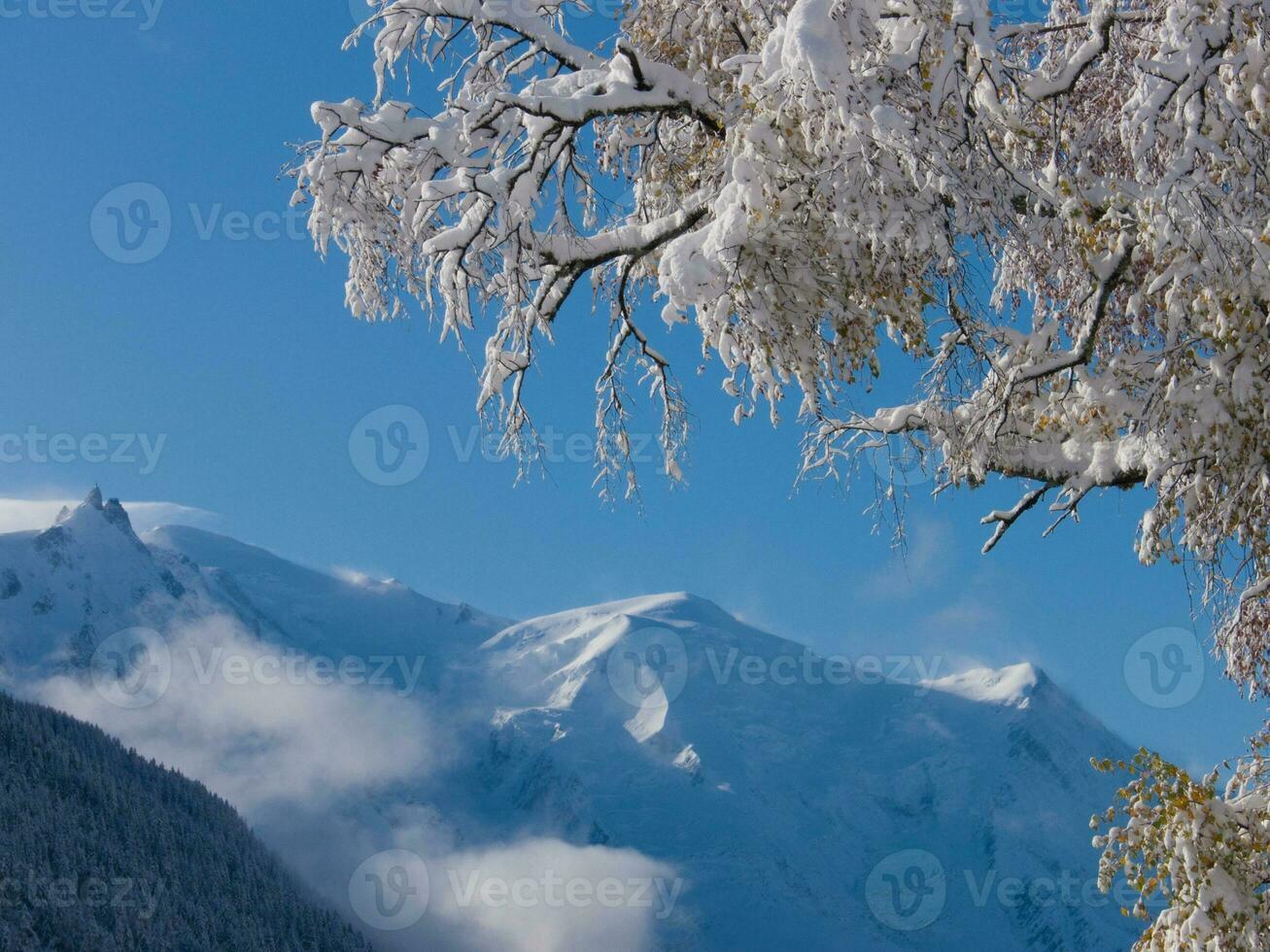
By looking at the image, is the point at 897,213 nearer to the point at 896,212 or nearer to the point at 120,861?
the point at 896,212

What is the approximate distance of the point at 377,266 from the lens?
260 inches

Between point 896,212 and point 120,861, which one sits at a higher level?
point 120,861

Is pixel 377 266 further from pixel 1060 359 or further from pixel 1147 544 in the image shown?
pixel 1147 544

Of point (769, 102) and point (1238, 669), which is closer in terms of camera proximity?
point (769, 102)

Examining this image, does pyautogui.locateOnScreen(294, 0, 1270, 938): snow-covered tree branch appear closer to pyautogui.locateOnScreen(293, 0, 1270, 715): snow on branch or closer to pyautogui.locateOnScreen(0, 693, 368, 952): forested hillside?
pyautogui.locateOnScreen(293, 0, 1270, 715): snow on branch

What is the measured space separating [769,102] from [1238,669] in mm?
4774

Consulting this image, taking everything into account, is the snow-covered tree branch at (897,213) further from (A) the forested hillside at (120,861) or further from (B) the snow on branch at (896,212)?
(A) the forested hillside at (120,861)

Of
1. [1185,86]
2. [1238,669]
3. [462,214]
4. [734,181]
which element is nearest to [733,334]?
[734,181]

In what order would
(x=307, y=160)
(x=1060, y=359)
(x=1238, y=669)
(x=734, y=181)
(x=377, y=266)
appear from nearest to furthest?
(x=734, y=181), (x=1060, y=359), (x=307, y=160), (x=377, y=266), (x=1238, y=669)

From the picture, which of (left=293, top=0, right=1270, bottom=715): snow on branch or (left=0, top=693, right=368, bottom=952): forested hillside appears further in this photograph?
(left=0, top=693, right=368, bottom=952): forested hillside

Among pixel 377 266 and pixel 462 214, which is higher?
pixel 377 266

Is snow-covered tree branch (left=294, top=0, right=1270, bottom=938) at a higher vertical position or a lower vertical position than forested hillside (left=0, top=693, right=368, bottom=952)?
lower

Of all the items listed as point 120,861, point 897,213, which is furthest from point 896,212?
point 120,861

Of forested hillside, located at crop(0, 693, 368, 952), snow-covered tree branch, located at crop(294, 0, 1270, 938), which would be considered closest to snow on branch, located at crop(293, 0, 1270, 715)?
snow-covered tree branch, located at crop(294, 0, 1270, 938)
